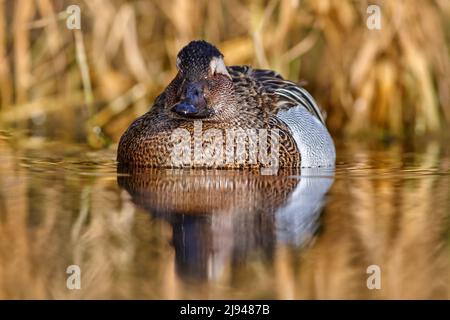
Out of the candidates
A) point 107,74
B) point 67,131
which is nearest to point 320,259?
point 67,131

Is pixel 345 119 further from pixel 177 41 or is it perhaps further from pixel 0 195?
pixel 0 195

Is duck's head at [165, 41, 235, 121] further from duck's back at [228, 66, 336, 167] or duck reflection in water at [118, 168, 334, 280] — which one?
duck reflection in water at [118, 168, 334, 280]

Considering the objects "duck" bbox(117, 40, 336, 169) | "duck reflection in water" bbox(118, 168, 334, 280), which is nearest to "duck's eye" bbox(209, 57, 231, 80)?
"duck" bbox(117, 40, 336, 169)

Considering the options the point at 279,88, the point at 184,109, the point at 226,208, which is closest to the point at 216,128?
the point at 184,109

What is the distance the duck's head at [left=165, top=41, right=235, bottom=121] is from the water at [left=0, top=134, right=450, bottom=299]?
1.65 feet

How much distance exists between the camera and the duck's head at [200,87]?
7.95 meters

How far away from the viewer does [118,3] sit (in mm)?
11383

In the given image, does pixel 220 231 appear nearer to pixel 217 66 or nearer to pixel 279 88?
pixel 217 66

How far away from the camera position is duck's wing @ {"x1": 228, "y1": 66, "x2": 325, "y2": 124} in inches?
350

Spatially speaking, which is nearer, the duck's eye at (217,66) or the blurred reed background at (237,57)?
the duck's eye at (217,66)

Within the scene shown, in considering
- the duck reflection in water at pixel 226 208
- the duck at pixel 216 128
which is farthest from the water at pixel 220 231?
the duck at pixel 216 128

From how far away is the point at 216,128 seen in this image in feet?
27.6

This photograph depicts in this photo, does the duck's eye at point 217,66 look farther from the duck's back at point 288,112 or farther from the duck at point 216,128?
the duck's back at point 288,112

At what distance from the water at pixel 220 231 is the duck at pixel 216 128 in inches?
7.1
